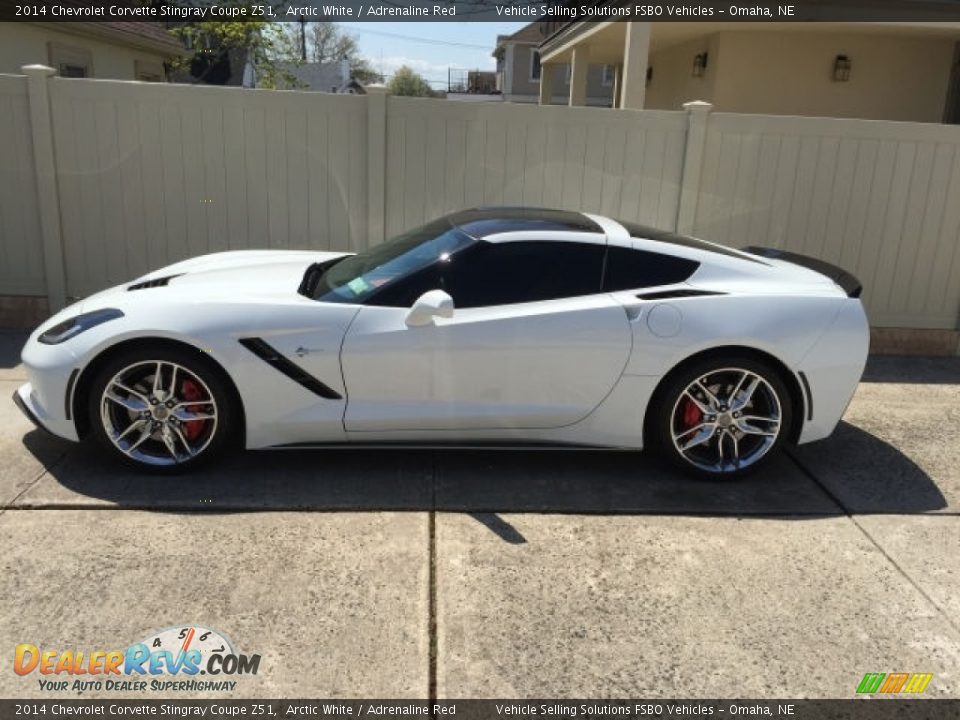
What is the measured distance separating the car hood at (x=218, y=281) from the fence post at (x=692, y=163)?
319cm

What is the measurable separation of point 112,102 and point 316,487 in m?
4.23

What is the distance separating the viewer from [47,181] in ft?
21.4

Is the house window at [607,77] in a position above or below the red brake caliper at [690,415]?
above

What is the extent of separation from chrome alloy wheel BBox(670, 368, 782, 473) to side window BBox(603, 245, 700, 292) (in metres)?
0.56

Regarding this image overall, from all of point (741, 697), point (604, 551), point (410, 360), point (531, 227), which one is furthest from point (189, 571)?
point (531, 227)

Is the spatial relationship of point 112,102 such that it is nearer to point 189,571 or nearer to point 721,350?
point 189,571

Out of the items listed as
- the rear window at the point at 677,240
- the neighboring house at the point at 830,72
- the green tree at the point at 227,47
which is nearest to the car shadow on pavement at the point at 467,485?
the rear window at the point at 677,240

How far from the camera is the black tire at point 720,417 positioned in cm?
411

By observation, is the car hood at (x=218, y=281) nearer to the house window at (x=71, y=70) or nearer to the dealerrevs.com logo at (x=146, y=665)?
the dealerrevs.com logo at (x=146, y=665)

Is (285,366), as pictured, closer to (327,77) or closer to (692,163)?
(692,163)

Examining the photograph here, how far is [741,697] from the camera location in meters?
2.66

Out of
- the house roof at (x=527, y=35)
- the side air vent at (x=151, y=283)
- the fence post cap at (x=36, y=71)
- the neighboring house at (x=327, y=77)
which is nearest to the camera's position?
the side air vent at (x=151, y=283)

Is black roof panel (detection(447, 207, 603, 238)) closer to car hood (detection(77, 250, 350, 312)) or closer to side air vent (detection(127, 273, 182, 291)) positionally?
car hood (detection(77, 250, 350, 312))

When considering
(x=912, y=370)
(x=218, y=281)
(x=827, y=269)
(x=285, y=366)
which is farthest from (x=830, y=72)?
(x=285, y=366)
